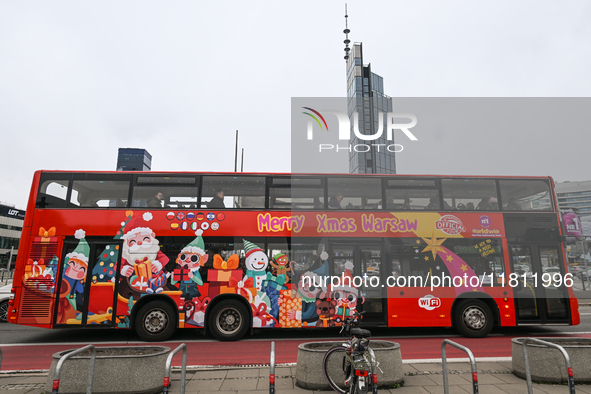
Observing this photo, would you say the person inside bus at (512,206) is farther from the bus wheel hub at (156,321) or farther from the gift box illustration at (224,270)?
the bus wheel hub at (156,321)

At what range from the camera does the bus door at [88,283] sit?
8.97 meters

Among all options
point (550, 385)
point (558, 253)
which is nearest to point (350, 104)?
point (558, 253)

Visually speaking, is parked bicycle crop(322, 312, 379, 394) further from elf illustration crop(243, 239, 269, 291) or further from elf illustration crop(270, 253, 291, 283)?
elf illustration crop(243, 239, 269, 291)

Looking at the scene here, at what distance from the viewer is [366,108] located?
57.6 metres

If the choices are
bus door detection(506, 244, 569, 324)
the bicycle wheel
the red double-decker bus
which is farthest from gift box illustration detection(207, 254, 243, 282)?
bus door detection(506, 244, 569, 324)

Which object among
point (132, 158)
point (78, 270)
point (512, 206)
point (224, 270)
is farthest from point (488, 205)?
point (132, 158)

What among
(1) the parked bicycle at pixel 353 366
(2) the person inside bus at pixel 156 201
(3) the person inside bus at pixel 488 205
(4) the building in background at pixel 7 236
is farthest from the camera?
(4) the building in background at pixel 7 236

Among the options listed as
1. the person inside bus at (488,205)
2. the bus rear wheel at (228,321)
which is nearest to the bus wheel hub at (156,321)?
the bus rear wheel at (228,321)

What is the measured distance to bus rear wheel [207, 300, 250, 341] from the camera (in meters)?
9.19

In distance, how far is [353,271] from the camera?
9.42m

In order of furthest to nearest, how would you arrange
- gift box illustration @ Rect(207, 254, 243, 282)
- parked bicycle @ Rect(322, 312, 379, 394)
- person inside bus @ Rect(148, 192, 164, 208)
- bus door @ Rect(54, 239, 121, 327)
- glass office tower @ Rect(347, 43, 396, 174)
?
Answer: glass office tower @ Rect(347, 43, 396, 174)
person inside bus @ Rect(148, 192, 164, 208)
gift box illustration @ Rect(207, 254, 243, 282)
bus door @ Rect(54, 239, 121, 327)
parked bicycle @ Rect(322, 312, 379, 394)

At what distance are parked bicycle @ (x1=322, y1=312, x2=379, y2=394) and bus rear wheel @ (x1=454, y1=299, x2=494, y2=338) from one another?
543 centimetres

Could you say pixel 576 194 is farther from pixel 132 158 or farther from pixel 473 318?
pixel 132 158

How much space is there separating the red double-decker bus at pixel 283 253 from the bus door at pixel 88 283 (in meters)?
0.03
